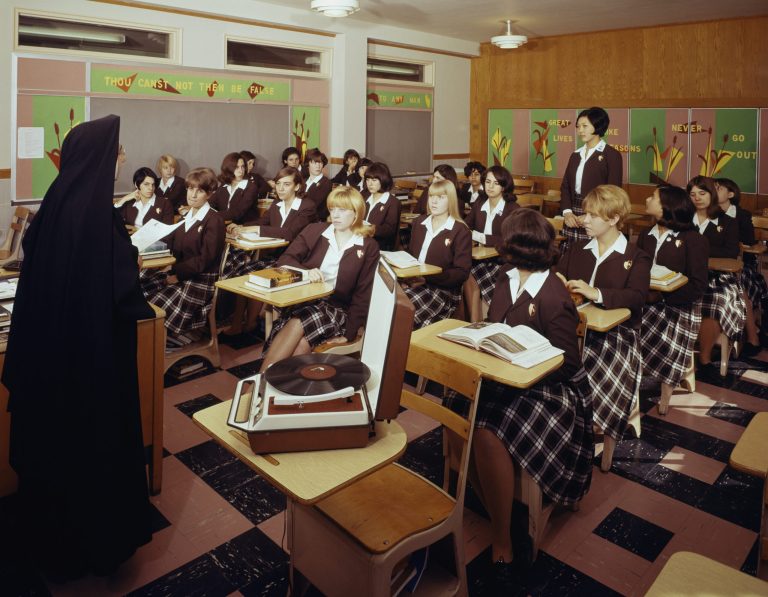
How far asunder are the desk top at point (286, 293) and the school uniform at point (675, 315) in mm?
1835

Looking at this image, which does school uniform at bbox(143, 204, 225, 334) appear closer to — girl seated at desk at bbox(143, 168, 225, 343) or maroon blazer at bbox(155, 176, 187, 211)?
girl seated at desk at bbox(143, 168, 225, 343)

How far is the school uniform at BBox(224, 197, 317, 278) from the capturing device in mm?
4906

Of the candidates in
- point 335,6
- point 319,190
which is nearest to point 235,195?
point 319,190

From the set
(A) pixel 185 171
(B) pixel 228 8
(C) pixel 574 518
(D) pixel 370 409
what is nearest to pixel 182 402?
(C) pixel 574 518

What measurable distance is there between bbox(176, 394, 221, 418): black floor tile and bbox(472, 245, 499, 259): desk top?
6.50 ft

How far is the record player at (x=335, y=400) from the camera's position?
1.46 m

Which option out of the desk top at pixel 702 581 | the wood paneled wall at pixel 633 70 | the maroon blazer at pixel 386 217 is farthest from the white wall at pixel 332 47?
the desk top at pixel 702 581

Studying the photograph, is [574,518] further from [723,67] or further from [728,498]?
[723,67]

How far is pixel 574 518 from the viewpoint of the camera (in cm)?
260

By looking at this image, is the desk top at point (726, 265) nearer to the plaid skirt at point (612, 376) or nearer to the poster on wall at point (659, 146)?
the plaid skirt at point (612, 376)

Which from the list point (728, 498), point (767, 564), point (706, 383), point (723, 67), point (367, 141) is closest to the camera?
point (767, 564)

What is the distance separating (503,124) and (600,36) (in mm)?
1838

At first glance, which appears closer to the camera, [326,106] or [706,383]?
[706,383]

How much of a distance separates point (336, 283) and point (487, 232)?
2188 millimetres
